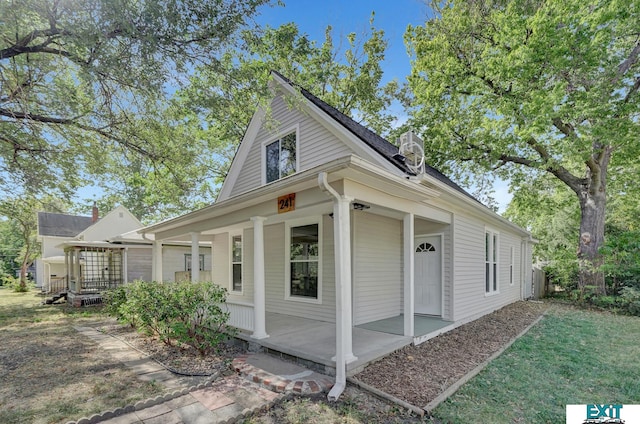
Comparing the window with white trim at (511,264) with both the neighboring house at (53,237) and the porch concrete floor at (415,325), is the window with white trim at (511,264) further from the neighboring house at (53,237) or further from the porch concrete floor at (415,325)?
the neighboring house at (53,237)

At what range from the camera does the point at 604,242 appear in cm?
1225

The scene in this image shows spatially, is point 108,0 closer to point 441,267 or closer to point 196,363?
point 196,363

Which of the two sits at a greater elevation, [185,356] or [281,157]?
[281,157]

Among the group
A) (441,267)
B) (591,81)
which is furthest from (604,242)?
(441,267)

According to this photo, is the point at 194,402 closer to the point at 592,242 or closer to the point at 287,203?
the point at 287,203

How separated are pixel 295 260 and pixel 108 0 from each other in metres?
6.08

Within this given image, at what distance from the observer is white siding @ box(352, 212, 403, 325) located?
22.6 ft

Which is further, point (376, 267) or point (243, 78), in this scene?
point (376, 267)

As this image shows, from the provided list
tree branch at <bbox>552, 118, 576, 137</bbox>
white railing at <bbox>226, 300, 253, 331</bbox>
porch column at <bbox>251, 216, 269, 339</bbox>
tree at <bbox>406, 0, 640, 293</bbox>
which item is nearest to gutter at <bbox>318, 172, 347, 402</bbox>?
porch column at <bbox>251, 216, 269, 339</bbox>

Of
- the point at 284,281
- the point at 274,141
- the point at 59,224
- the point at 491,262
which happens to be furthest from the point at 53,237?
the point at 491,262

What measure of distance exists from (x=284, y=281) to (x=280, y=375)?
3.95 meters

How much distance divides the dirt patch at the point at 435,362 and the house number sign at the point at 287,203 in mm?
2711

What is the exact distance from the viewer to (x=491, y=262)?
10062mm

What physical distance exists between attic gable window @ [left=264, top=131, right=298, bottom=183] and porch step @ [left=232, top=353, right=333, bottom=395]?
15.9 feet
